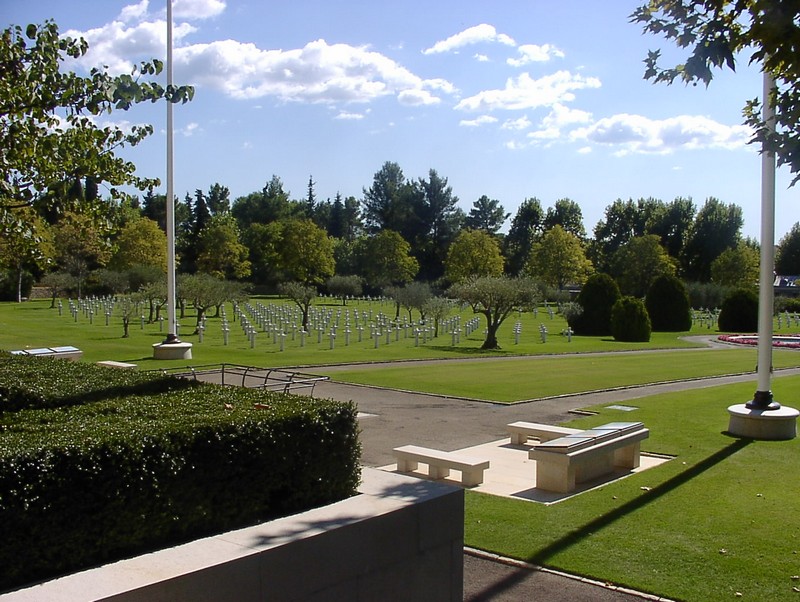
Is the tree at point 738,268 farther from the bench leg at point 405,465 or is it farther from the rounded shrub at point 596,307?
the bench leg at point 405,465

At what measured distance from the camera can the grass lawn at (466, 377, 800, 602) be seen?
243 inches

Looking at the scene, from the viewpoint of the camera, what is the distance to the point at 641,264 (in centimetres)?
7412

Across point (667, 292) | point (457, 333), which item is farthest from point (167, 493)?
point (667, 292)

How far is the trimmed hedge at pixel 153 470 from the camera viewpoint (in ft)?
12.6

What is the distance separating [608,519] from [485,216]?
95264 mm

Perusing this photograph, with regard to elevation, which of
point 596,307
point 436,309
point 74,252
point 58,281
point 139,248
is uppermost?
point 139,248

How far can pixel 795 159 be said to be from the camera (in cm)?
551

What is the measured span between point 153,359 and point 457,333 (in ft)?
50.4

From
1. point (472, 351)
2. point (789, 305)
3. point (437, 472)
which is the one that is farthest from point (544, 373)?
point (789, 305)

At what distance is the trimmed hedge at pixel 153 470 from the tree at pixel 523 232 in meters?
92.3

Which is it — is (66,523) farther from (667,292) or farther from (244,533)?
(667,292)

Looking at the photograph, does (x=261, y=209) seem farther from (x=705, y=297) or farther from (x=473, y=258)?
(x=705, y=297)

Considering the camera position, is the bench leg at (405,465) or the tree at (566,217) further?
the tree at (566,217)

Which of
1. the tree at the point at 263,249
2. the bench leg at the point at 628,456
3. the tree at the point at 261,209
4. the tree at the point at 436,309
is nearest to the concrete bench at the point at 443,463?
the bench leg at the point at 628,456
